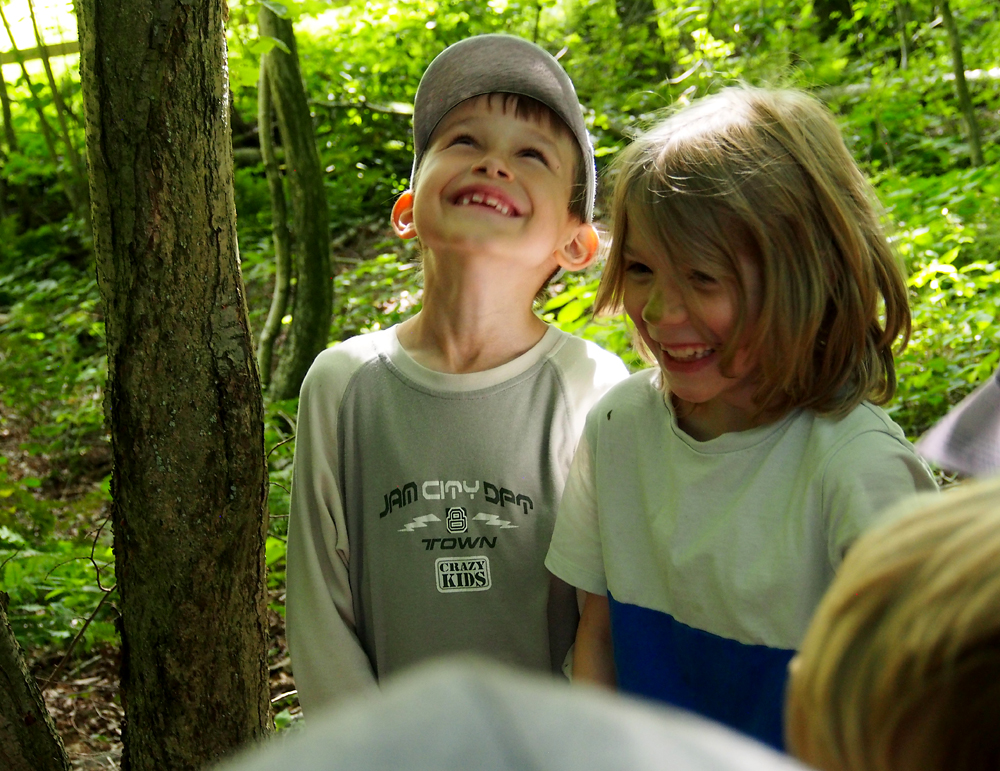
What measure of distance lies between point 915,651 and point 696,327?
1007 mm

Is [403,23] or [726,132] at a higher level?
[403,23]

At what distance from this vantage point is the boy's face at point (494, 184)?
1.79 m

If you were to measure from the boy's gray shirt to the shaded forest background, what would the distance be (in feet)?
4.08

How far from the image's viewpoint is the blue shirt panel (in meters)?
1.35

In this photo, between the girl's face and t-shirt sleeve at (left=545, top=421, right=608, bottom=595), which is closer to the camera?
the girl's face

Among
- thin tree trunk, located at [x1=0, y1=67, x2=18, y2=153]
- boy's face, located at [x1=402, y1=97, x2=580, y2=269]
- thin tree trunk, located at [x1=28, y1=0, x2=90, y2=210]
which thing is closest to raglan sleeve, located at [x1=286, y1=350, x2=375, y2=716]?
boy's face, located at [x1=402, y1=97, x2=580, y2=269]

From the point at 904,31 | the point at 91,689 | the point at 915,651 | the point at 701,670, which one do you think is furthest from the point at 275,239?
the point at 915,651

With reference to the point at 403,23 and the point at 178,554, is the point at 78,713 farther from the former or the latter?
the point at 403,23

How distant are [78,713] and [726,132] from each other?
117 inches

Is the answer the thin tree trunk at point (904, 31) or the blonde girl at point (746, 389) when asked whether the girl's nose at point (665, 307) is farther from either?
the thin tree trunk at point (904, 31)

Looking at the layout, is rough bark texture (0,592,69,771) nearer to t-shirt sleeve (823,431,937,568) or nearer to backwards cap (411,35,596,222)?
backwards cap (411,35,596,222)

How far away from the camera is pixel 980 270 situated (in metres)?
4.57

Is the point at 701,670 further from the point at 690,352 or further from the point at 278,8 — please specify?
the point at 278,8

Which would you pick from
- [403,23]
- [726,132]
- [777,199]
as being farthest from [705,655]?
[403,23]
